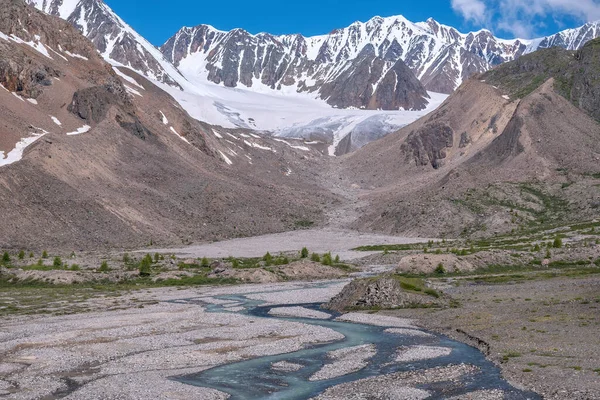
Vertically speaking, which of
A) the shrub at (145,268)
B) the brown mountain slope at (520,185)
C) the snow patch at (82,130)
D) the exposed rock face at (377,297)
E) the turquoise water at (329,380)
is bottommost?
the turquoise water at (329,380)

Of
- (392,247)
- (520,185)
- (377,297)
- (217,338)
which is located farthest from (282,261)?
(520,185)

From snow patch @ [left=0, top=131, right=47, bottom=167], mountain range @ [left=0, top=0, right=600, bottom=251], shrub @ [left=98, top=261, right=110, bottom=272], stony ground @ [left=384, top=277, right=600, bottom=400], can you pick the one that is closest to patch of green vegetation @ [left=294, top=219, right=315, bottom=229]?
mountain range @ [left=0, top=0, right=600, bottom=251]

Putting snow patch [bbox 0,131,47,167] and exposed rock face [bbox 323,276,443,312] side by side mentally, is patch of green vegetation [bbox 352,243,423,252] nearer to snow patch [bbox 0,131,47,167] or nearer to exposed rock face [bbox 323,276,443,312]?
exposed rock face [bbox 323,276,443,312]

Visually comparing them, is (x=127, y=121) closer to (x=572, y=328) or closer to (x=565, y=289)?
(x=565, y=289)

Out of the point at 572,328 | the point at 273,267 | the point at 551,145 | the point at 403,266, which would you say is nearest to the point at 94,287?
the point at 273,267

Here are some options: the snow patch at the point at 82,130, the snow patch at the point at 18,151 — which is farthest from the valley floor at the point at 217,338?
the snow patch at the point at 82,130

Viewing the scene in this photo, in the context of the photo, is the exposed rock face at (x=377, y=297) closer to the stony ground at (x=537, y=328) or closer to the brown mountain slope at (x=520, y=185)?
the stony ground at (x=537, y=328)
